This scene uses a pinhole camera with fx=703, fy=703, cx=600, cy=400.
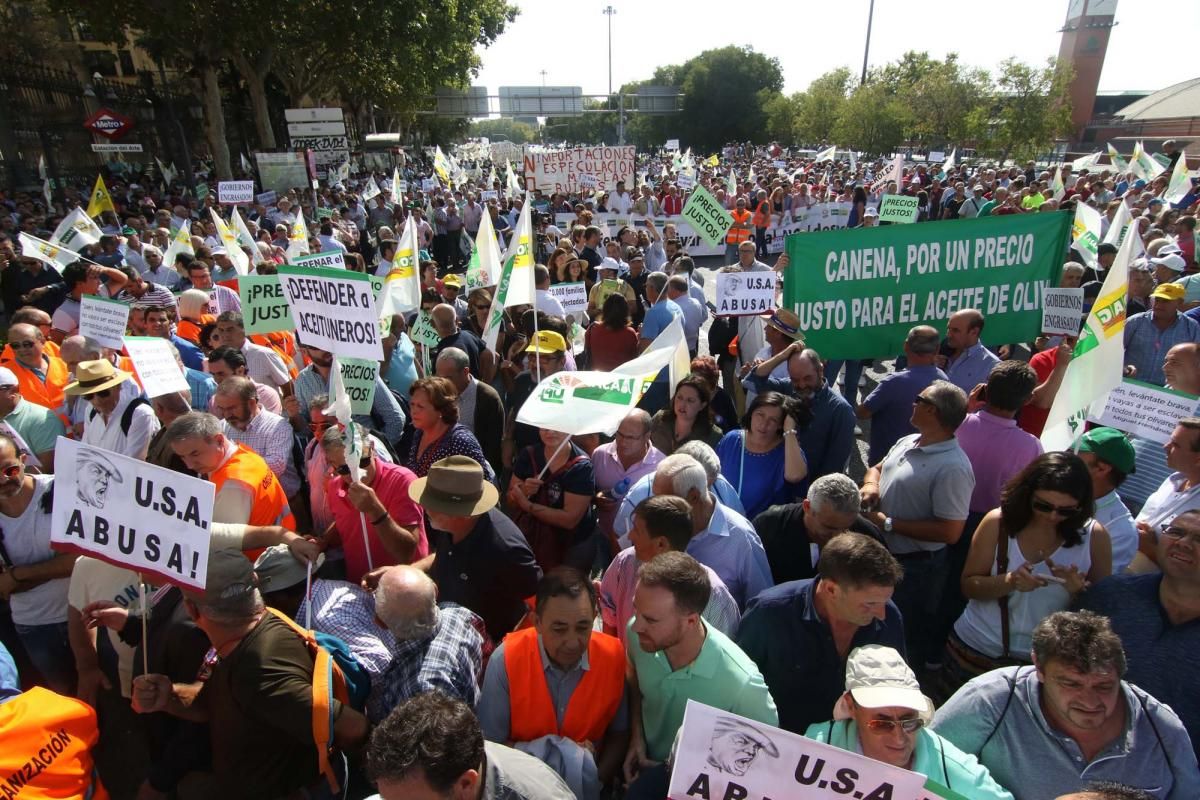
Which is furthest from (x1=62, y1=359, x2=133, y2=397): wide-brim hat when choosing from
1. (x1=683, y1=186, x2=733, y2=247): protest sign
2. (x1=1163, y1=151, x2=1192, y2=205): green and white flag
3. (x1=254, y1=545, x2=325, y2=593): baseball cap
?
(x1=1163, y1=151, x2=1192, y2=205): green and white flag

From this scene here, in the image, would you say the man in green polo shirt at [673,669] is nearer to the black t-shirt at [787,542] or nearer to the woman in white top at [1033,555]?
the black t-shirt at [787,542]

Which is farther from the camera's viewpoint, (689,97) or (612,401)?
(689,97)

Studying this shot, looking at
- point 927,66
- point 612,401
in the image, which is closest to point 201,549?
point 612,401

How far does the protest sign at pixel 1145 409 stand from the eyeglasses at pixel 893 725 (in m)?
2.55

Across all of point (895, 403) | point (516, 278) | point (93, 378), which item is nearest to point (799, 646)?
point (895, 403)

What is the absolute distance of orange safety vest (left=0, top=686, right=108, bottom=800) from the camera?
2.21 m

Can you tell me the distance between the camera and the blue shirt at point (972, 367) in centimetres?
555

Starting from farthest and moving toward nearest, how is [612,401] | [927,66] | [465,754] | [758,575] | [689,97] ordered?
[689,97] < [927,66] < [612,401] < [758,575] < [465,754]

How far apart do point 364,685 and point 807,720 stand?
173 centimetres

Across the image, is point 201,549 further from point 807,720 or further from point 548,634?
point 807,720

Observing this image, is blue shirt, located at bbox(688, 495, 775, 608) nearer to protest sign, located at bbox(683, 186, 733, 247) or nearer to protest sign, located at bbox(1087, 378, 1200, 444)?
protest sign, located at bbox(1087, 378, 1200, 444)

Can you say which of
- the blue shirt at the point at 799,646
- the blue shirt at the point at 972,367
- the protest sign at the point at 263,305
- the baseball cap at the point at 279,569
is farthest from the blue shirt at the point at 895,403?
the protest sign at the point at 263,305

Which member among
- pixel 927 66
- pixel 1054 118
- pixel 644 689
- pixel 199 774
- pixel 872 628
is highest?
pixel 927 66

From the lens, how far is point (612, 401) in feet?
13.9
